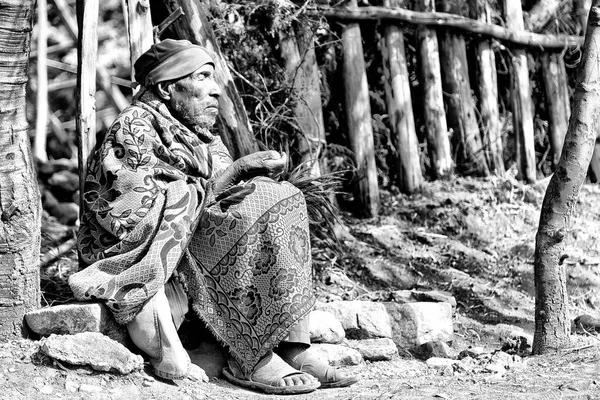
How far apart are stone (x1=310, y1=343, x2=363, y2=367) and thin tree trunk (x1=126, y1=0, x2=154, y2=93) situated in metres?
1.79

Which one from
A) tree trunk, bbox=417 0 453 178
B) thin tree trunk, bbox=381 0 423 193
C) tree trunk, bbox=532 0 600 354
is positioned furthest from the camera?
tree trunk, bbox=417 0 453 178

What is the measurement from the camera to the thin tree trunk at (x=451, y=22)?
6.71 m

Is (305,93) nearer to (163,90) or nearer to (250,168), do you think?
(163,90)

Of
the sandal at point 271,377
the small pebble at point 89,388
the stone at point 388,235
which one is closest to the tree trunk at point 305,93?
the stone at point 388,235

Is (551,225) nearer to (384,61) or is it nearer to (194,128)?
(194,128)

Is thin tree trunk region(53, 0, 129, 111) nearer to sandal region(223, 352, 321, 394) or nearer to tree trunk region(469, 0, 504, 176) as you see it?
sandal region(223, 352, 321, 394)

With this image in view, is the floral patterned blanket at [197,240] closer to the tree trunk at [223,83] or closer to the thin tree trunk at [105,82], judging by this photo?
the tree trunk at [223,83]

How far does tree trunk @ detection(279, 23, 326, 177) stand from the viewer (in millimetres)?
6500

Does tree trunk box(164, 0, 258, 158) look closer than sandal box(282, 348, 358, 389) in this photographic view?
No

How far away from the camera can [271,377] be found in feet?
14.4

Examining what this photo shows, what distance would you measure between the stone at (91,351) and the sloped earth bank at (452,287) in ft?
0.16

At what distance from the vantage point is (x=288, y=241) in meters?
4.43

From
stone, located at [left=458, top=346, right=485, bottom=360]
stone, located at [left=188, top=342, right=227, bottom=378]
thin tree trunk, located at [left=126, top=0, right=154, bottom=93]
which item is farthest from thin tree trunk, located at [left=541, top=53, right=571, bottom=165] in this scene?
stone, located at [left=188, top=342, right=227, bottom=378]

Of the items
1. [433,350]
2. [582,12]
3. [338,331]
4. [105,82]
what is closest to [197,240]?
[338,331]
